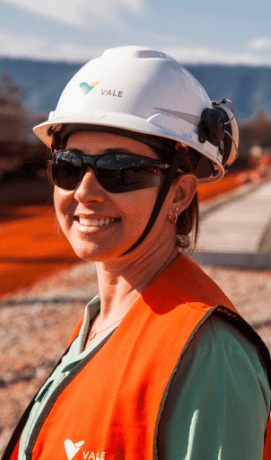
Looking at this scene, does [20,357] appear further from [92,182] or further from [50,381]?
[92,182]

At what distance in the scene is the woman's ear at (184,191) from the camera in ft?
5.28

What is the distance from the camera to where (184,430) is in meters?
1.08

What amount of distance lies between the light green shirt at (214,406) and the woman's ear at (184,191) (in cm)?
57

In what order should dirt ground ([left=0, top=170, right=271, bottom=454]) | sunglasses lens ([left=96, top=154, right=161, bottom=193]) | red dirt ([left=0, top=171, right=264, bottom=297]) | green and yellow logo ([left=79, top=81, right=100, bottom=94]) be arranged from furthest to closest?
red dirt ([left=0, top=171, right=264, bottom=297]), dirt ground ([left=0, top=170, right=271, bottom=454]), green and yellow logo ([left=79, top=81, right=100, bottom=94]), sunglasses lens ([left=96, top=154, right=161, bottom=193])

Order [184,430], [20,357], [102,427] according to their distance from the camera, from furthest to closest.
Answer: [20,357] → [102,427] → [184,430]

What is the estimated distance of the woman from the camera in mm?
1107

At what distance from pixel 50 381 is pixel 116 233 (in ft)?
2.16

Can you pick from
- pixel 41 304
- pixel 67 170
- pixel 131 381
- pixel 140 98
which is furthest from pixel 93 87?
pixel 41 304

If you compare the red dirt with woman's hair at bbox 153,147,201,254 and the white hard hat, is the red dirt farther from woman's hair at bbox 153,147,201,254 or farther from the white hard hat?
the white hard hat

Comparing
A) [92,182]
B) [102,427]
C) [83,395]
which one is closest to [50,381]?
[83,395]

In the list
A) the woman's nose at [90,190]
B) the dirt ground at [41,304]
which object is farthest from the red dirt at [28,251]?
the woman's nose at [90,190]

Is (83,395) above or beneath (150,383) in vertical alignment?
beneath

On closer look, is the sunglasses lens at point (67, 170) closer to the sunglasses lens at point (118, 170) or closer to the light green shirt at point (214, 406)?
the sunglasses lens at point (118, 170)

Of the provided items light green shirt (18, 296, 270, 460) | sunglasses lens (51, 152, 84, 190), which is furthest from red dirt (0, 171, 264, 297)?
light green shirt (18, 296, 270, 460)
